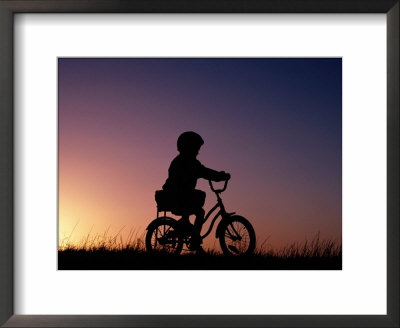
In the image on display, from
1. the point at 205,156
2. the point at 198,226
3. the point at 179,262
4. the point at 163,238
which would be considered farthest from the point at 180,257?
the point at 205,156

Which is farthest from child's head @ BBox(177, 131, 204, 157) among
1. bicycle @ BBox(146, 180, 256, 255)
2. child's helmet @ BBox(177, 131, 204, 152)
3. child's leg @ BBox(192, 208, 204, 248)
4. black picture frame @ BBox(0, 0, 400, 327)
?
black picture frame @ BBox(0, 0, 400, 327)

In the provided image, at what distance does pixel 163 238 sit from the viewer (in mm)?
5074

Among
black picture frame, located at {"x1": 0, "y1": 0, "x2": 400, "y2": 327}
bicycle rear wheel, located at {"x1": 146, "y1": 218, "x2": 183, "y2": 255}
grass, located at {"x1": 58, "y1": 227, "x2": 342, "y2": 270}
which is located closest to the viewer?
A: black picture frame, located at {"x1": 0, "y1": 0, "x2": 400, "y2": 327}

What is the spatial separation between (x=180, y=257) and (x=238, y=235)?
1.86 feet

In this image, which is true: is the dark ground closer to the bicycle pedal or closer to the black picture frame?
the bicycle pedal

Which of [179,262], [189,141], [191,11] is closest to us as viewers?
[191,11]

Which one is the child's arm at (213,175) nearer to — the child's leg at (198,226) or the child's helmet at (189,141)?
the child's helmet at (189,141)

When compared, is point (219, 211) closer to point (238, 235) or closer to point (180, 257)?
point (238, 235)

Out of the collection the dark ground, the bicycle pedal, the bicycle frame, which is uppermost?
the bicycle frame

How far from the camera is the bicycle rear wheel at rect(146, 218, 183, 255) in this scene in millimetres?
5070

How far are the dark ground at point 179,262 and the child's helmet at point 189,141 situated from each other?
0.99m

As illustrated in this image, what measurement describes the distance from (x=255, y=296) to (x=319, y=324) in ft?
1.92

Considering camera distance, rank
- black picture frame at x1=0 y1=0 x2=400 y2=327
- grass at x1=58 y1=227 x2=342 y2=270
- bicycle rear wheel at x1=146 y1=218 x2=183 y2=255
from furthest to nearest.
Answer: bicycle rear wheel at x1=146 y1=218 x2=183 y2=255 → grass at x1=58 y1=227 x2=342 y2=270 → black picture frame at x1=0 y1=0 x2=400 y2=327

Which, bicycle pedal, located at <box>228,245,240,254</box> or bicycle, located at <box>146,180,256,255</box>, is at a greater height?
bicycle, located at <box>146,180,256,255</box>
